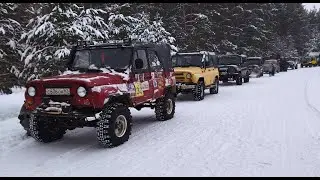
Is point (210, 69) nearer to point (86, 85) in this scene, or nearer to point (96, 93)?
point (96, 93)

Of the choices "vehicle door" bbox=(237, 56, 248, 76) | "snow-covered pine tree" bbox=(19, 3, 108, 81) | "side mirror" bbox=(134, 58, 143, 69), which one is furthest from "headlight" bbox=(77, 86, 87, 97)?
"vehicle door" bbox=(237, 56, 248, 76)

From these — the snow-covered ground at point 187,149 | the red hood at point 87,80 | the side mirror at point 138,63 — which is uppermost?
the side mirror at point 138,63

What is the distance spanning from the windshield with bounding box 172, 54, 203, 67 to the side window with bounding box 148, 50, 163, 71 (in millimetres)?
6062

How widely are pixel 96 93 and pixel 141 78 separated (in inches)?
79.5

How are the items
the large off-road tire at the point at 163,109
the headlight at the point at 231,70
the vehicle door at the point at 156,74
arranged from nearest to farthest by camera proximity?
the vehicle door at the point at 156,74 < the large off-road tire at the point at 163,109 < the headlight at the point at 231,70

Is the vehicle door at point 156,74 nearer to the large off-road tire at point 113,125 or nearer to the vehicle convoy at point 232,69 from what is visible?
the large off-road tire at point 113,125

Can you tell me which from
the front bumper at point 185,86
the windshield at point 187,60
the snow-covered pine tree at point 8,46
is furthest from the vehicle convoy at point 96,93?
the windshield at point 187,60

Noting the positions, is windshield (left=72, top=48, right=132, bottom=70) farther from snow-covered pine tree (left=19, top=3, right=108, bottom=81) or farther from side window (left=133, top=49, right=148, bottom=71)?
snow-covered pine tree (left=19, top=3, right=108, bottom=81)

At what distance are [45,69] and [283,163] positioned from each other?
9.55 meters

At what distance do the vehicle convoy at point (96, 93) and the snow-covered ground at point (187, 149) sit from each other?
1.39 feet

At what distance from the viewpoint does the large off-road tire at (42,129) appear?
25.2ft

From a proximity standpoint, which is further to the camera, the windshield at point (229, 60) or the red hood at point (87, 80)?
the windshield at point (229, 60)

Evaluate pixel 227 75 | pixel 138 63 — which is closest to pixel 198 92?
pixel 138 63

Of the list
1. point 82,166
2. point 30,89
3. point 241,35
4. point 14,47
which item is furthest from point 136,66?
point 241,35
